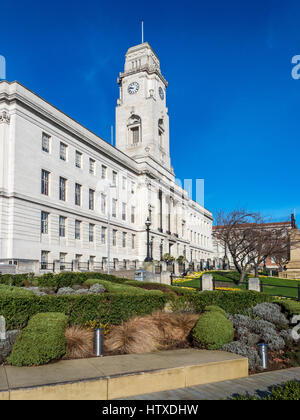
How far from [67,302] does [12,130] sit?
27.7 metres

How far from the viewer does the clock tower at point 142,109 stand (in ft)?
224

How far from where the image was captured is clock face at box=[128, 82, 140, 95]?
7094 centimetres

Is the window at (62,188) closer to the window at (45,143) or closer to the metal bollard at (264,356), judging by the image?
the window at (45,143)

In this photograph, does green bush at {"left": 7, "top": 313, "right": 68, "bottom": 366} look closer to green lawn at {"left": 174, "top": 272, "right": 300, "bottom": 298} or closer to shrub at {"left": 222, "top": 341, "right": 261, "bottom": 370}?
shrub at {"left": 222, "top": 341, "right": 261, "bottom": 370}

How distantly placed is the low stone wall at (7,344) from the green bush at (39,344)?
32cm

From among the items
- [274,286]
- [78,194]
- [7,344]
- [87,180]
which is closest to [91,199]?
[87,180]

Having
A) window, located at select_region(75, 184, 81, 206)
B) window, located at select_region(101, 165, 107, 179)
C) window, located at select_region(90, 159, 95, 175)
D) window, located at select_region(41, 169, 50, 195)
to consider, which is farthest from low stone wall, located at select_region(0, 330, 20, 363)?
window, located at select_region(101, 165, 107, 179)

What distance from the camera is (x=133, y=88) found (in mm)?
71250

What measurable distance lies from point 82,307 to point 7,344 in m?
2.33

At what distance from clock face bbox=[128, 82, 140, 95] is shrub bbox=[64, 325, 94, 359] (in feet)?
221

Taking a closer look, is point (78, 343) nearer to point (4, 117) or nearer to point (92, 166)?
point (4, 117)

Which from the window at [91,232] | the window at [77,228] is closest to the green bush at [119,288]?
the window at [77,228]

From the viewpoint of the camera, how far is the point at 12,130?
33.3 m
